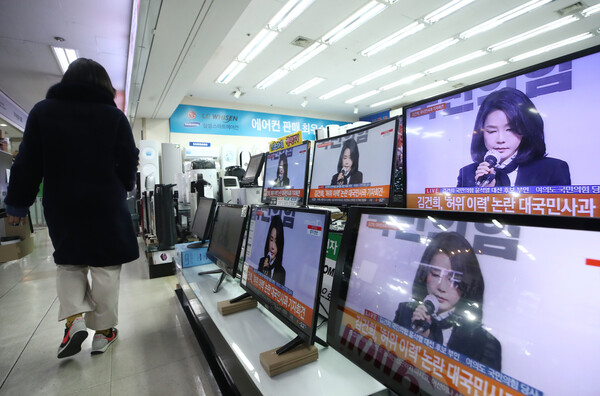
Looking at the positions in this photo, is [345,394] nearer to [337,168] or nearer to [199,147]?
[337,168]

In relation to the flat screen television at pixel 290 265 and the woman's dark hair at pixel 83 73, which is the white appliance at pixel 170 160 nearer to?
the woman's dark hair at pixel 83 73

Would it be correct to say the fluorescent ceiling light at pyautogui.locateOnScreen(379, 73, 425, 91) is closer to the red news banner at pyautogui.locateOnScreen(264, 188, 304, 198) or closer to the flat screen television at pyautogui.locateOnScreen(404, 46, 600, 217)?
the red news banner at pyautogui.locateOnScreen(264, 188, 304, 198)

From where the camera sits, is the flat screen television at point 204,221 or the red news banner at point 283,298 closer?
the red news banner at point 283,298

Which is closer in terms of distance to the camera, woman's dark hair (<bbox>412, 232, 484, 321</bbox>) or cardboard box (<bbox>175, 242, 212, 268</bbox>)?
woman's dark hair (<bbox>412, 232, 484, 321</bbox>)

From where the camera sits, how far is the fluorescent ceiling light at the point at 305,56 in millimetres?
5625

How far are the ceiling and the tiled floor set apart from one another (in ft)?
10.5

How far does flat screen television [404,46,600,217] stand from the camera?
71cm

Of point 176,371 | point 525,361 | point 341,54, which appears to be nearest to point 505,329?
point 525,361

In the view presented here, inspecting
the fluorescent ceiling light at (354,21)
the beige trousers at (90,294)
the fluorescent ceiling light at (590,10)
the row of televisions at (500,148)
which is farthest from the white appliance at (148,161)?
the fluorescent ceiling light at (590,10)

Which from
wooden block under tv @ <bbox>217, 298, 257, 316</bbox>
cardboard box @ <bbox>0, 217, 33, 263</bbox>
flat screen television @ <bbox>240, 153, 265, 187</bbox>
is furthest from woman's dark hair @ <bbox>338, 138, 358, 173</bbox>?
cardboard box @ <bbox>0, 217, 33, 263</bbox>

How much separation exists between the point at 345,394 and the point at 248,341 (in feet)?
1.39

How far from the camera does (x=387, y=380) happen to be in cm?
66

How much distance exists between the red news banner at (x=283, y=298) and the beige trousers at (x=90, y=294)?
1148 mm

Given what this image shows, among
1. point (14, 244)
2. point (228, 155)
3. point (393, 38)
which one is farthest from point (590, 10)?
point (14, 244)
